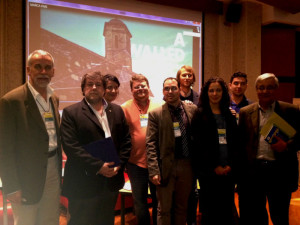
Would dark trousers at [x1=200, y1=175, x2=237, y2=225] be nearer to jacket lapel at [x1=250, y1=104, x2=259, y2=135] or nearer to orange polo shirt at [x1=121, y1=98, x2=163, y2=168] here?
jacket lapel at [x1=250, y1=104, x2=259, y2=135]

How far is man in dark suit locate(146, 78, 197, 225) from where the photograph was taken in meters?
2.25

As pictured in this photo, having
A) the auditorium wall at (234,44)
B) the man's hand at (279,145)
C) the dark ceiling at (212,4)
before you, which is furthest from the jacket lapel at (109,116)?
the auditorium wall at (234,44)

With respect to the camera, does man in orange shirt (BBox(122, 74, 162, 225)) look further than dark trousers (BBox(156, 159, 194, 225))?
Yes

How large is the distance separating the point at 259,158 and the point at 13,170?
1.86m

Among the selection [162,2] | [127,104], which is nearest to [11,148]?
[127,104]

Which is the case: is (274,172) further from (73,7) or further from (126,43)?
(73,7)

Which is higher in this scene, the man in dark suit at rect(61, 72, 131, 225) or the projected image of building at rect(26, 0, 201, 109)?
the projected image of building at rect(26, 0, 201, 109)

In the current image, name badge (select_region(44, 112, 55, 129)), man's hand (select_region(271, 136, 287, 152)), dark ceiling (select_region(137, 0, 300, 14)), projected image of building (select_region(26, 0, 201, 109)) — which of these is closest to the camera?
name badge (select_region(44, 112, 55, 129))

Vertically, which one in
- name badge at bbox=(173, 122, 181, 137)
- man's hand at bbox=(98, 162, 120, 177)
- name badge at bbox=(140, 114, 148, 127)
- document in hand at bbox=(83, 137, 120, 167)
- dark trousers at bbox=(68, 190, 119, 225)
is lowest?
dark trousers at bbox=(68, 190, 119, 225)

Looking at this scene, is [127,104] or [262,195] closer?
[262,195]

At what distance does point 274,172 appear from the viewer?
7.30 ft

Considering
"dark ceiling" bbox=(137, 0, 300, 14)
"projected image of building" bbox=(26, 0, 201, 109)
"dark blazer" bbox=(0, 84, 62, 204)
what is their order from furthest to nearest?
"dark ceiling" bbox=(137, 0, 300, 14) < "projected image of building" bbox=(26, 0, 201, 109) < "dark blazer" bbox=(0, 84, 62, 204)

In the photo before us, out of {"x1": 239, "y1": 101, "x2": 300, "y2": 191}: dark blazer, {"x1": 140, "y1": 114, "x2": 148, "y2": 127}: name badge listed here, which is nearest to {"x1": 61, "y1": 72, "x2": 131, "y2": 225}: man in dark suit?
{"x1": 140, "y1": 114, "x2": 148, "y2": 127}: name badge

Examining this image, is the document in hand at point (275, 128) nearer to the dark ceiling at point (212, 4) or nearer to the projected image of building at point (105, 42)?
the projected image of building at point (105, 42)
